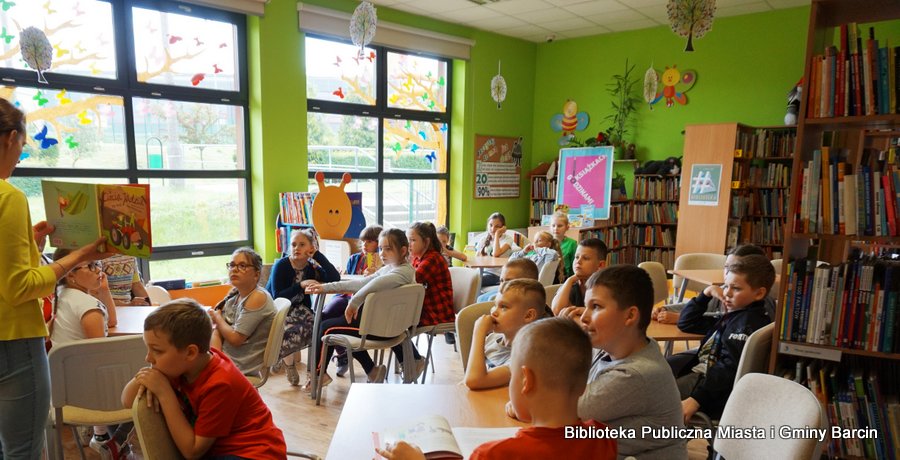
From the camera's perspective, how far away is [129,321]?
271 cm

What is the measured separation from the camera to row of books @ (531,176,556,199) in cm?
774

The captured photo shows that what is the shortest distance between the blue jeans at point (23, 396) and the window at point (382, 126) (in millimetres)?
4260

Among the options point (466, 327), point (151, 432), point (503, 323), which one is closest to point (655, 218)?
point (466, 327)

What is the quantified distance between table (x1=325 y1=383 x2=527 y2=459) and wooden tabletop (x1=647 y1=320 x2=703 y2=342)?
1.12m

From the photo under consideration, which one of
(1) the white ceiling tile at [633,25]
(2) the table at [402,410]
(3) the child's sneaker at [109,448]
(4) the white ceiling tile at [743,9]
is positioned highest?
(1) the white ceiling tile at [633,25]

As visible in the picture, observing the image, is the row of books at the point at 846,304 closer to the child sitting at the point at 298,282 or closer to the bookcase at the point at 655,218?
the child sitting at the point at 298,282

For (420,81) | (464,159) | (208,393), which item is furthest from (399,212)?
(208,393)

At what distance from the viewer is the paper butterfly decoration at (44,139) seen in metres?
4.20

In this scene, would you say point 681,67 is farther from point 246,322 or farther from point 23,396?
point 23,396

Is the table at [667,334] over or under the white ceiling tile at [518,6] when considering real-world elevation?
under

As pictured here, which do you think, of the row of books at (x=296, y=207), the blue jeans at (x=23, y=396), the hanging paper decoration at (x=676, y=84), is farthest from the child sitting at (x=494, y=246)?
the blue jeans at (x=23, y=396)

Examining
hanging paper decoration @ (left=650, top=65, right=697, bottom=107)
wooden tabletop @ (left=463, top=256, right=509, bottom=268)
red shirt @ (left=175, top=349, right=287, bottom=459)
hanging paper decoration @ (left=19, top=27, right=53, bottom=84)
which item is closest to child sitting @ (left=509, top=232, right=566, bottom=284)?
wooden tabletop @ (left=463, top=256, right=509, bottom=268)

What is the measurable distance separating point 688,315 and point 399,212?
4709 mm

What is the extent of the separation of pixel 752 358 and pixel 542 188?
5.87 m
